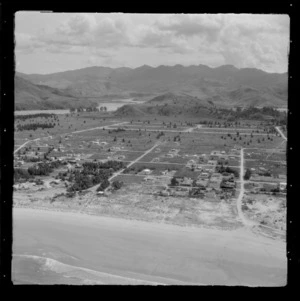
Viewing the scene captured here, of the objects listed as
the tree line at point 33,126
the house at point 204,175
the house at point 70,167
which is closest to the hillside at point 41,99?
the tree line at point 33,126

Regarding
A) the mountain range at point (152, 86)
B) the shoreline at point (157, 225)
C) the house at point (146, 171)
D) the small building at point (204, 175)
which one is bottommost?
the shoreline at point (157, 225)

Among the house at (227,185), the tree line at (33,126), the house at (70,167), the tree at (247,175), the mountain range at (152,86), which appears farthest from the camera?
the mountain range at (152,86)

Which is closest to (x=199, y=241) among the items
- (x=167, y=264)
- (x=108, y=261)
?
(x=167, y=264)

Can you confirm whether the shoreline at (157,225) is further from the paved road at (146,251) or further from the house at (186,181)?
Result: the house at (186,181)

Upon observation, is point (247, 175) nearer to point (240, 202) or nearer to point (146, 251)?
point (240, 202)
